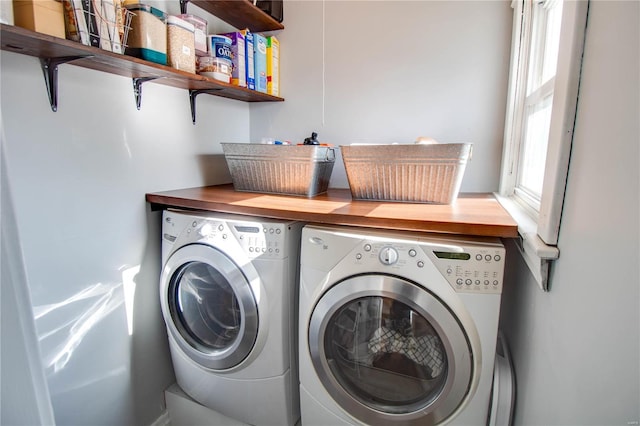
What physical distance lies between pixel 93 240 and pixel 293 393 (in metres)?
1.00

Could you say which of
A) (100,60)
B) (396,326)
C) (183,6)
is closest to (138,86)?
(100,60)

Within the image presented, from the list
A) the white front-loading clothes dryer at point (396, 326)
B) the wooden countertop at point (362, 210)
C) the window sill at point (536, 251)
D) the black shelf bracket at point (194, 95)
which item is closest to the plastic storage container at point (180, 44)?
the black shelf bracket at point (194, 95)

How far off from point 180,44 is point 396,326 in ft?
4.41

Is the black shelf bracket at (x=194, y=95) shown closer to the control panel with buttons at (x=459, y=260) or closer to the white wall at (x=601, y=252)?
the control panel with buttons at (x=459, y=260)

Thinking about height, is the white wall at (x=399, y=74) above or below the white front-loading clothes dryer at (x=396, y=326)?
above

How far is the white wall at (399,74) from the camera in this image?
4.91ft

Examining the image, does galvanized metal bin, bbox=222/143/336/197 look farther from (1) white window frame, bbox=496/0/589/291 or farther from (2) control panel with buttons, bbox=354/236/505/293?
(1) white window frame, bbox=496/0/589/291

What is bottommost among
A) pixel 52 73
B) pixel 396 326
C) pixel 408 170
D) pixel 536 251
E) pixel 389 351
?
pixel 389 351

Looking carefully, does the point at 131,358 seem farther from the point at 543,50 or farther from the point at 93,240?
the point at 543,50

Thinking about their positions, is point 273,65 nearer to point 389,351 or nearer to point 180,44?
point 180,44

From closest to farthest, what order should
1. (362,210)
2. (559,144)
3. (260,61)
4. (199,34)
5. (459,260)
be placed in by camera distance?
(559,144) < (459,260) < (362,210) < (199,34) < (260,61)

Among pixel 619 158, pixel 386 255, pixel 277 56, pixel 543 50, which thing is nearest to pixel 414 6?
pixel 543 50

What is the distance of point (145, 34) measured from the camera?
111 cm

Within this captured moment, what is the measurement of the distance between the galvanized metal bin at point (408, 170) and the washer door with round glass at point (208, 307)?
2.03ft
